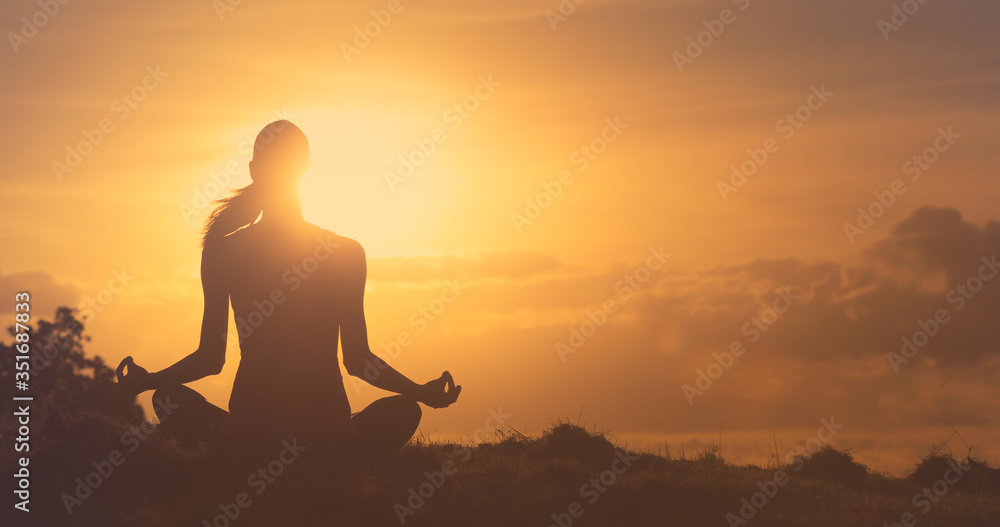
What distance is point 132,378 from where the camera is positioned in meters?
10.6

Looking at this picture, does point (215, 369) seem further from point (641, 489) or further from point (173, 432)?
point (641, 489)

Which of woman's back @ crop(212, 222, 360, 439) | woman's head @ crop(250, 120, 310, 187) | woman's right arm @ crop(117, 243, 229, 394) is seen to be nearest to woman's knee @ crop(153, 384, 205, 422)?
woman's right arm @ crop(117, 243, 229, 394)

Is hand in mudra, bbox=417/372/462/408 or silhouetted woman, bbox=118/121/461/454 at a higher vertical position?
silhouetted woman, bbox=118/121/461/454

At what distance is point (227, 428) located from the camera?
36.1 ft

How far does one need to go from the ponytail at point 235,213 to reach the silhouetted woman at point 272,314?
1 cm

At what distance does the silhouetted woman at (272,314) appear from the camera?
1091 cm

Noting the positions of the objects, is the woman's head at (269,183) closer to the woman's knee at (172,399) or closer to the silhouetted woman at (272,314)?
the silhouetted woman at (272,314)

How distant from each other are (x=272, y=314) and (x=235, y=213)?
1196mm

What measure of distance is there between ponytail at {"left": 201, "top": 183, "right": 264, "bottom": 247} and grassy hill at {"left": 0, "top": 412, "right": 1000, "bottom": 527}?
2.47 m

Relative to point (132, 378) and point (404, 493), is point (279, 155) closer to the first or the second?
point (132, 378)

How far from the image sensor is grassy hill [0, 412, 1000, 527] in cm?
1020

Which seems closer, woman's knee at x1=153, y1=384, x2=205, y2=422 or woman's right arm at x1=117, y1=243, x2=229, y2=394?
woman's right arm at x1=117, y1=243, x2=229, y2=394

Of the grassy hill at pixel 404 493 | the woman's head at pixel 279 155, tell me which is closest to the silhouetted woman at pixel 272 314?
the woman's head at pixel 279 155

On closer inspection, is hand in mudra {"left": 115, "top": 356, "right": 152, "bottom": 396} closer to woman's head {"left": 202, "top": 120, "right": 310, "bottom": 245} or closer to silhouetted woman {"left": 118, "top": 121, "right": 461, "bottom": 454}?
silhouetted woman {"left": 118, "top": 121, "right": 461, "bottom": 454}
